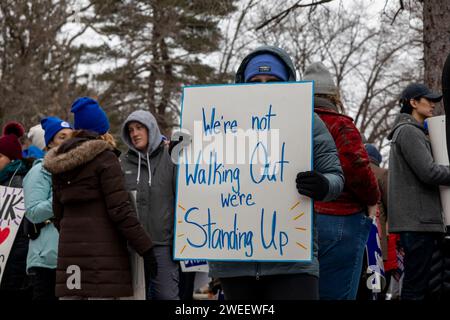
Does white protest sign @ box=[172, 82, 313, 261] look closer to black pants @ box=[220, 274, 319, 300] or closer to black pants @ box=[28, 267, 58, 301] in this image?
black pants @ box=[220, 274, 319, 300]

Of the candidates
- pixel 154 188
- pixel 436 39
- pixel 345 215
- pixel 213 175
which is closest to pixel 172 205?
pixel 154 188

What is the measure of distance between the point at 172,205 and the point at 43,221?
1.03m

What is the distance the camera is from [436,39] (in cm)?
804

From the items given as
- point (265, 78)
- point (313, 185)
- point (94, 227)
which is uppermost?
point (265, 78)

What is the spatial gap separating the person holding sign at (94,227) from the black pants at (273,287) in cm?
122

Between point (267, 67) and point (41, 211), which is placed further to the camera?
point (41, 211)

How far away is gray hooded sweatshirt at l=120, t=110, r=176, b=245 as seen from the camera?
5.72 m

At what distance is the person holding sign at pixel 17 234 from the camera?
695 centimetres

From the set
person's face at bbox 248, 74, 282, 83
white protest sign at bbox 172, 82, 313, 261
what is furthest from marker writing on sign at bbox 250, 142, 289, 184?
person's face at bbox 248, 74, 282, 83

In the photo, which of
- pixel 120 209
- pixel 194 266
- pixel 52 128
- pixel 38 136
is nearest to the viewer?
pixel 120 209

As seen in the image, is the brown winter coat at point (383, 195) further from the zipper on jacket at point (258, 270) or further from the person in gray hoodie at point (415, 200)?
the zipper on jacket at point (258, 270)

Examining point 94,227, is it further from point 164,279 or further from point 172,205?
point 172,205

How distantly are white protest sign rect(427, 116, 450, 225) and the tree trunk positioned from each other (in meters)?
2.08
